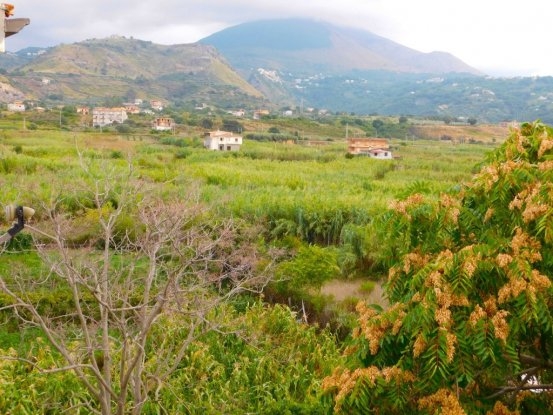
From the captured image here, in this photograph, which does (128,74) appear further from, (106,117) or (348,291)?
(348,291)

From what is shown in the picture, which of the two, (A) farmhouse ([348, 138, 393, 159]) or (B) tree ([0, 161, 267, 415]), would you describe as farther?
(A) farmhouse ([348, 138, 393, 159])

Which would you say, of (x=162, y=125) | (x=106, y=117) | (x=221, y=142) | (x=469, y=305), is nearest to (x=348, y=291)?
(x=469, y=305)

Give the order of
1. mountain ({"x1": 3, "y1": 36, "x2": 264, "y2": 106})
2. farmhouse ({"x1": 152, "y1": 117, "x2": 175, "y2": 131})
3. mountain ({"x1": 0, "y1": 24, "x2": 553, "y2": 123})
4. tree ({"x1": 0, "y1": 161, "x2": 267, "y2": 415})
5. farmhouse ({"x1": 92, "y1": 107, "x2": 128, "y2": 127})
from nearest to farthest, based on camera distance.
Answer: tree ({"x1": 0, "y1": 161, "x2": 267, "y2": 415}) < farmhouse ({"x1": 152, "y1": 117, "x2": 175, "y2": 131}) < farmhouse ({"x1": 92, "y1": 107, "x2": 128, "y2": 127}) < mountain ({"x1": 0, "y1": 24, "x2": 553, "y2": 123}) < mountain ({"x1": 3, "y1": 36, "x2": 264, "y2": 106})

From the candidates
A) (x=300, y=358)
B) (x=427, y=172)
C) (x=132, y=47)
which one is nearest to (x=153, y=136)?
(x=427, y=172)

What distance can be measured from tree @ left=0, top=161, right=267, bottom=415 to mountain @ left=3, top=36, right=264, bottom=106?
323 ft

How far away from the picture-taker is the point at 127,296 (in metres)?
7.92

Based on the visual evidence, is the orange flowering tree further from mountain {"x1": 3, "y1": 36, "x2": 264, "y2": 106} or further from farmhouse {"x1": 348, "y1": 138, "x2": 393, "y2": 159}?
mountain {"x1": 3, "y1": 36, "x2": 264, "y2": 106}

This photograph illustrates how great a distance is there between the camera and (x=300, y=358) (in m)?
9.98

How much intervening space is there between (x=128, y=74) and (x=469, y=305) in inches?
6204

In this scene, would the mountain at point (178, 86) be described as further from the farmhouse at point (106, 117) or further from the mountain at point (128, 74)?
the farmhouse at point (106, 117)

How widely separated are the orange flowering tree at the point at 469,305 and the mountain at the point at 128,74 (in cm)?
10704

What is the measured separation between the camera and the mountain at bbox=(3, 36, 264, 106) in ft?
372

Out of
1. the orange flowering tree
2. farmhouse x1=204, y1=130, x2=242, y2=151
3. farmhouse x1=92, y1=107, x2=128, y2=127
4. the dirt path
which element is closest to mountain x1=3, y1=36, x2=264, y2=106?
farmhouse x1=92, y1=107, x2=128, y2=127

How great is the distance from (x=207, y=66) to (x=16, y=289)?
168 metres
